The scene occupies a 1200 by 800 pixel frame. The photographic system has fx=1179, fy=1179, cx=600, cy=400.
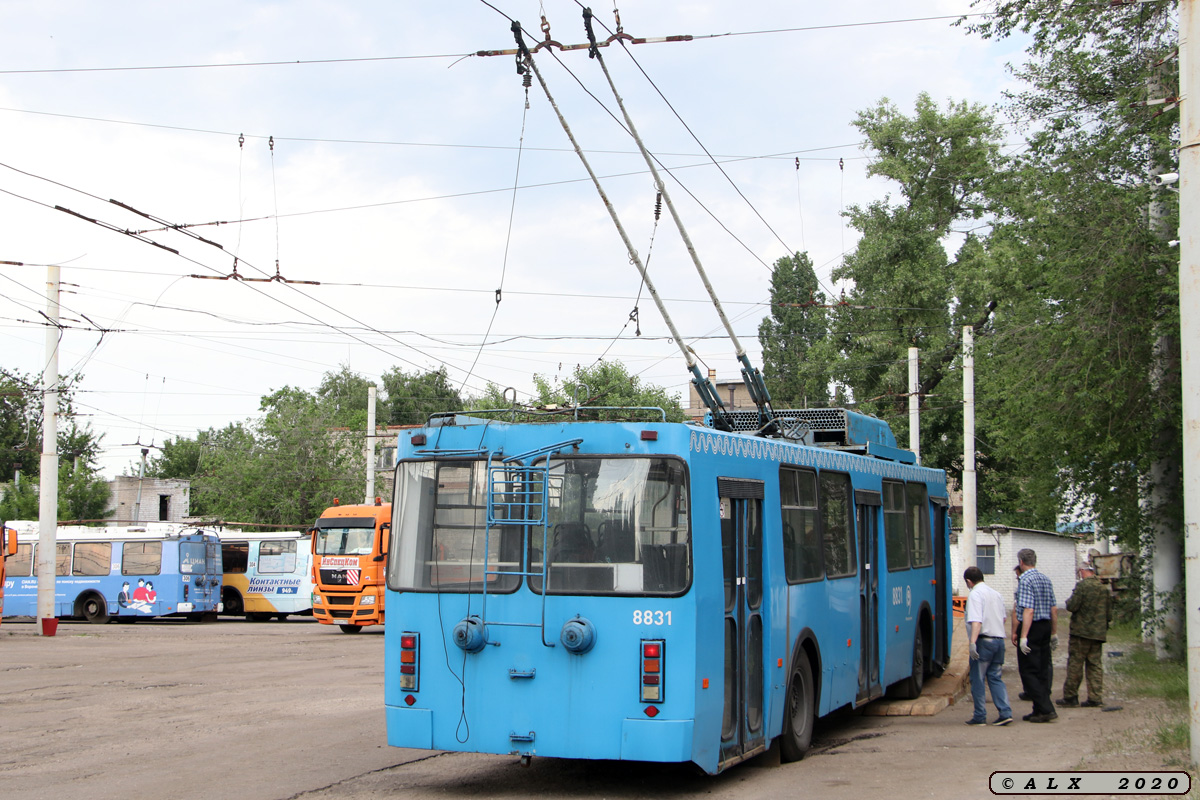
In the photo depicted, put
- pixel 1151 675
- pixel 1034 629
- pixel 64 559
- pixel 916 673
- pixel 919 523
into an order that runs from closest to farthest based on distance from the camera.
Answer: pixel 1034 629 < pixel 916 673 < pixel 919 523 < pixel 1151 675 < pixel 64 559

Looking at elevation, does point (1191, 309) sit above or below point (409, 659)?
above

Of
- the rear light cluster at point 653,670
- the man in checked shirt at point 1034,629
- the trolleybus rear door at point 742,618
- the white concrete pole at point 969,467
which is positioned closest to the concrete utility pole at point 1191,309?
the trolleybus rear door at point 742,618

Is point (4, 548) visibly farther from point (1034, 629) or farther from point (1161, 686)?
point (1161, 686)

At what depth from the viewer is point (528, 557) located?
8336 mm

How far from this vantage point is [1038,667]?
12445mm

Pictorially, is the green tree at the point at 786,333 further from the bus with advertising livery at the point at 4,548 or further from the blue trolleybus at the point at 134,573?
the bus with advertising livery at the point at 4,548

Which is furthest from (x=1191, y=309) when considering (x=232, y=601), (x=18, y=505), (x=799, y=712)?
(x=18, y=505)

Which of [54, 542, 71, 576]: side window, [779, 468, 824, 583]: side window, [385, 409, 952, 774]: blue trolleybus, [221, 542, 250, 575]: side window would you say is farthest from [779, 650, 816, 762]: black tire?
[221, 542, 250, 575]: side window

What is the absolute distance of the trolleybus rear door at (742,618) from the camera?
865 cm

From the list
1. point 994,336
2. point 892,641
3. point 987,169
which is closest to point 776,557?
point 892,641

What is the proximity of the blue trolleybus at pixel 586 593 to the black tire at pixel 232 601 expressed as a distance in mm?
31818

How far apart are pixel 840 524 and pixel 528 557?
428 centimetres

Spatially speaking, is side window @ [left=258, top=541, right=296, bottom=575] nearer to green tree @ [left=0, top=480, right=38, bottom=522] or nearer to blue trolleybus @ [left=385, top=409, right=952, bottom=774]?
green tree @ [left=0, top=480, right=38, bottom=522]

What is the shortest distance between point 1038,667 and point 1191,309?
5148 millimetres
